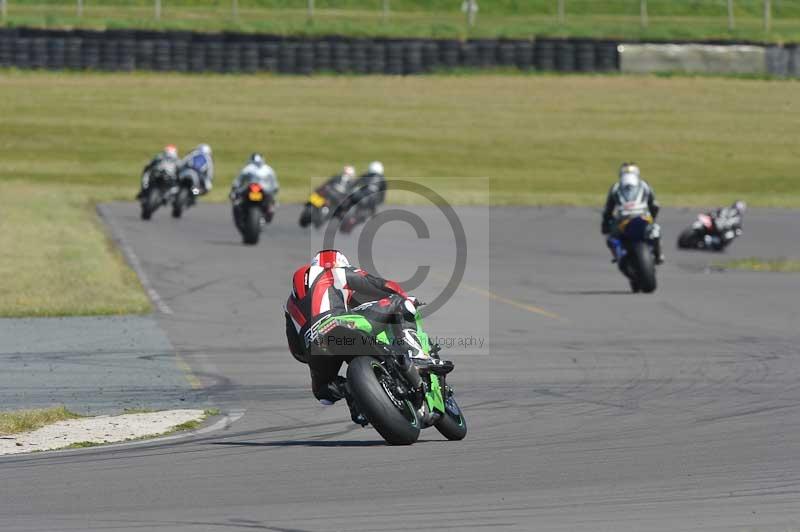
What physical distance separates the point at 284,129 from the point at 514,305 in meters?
27.9

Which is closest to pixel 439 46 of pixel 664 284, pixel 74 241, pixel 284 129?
pixel 284 129

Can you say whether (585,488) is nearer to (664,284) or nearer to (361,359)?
(361,359)

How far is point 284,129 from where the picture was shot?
46.6m

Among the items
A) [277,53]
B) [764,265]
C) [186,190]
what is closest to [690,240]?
[764,265]

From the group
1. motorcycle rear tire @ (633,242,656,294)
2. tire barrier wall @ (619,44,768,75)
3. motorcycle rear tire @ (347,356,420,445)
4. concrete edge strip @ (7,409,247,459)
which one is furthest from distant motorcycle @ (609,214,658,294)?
tire barrier wall @ (619,44,768,75)

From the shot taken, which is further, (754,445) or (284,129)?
(284,129)

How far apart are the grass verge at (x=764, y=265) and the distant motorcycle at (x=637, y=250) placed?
4.69m

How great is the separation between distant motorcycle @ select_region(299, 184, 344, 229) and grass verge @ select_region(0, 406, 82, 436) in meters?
18.1

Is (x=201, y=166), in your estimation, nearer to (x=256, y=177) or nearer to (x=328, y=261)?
(x=256, y=177)

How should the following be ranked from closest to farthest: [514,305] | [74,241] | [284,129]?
1. [514,305]
2. [74,241]
3. [284,129]

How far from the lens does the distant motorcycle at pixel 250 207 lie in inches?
1032

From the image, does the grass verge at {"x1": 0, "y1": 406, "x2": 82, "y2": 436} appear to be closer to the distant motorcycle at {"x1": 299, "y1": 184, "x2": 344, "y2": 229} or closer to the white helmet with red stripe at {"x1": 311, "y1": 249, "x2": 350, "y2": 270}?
the white helmet with red stripe at {"x1": 311, "y1": 249, "x2": 350, "y2": 270}

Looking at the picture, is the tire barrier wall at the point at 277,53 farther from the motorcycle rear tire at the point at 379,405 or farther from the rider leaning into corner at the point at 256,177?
the motorcycle rear tire at the point at 379,405

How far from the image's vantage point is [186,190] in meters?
30.1
